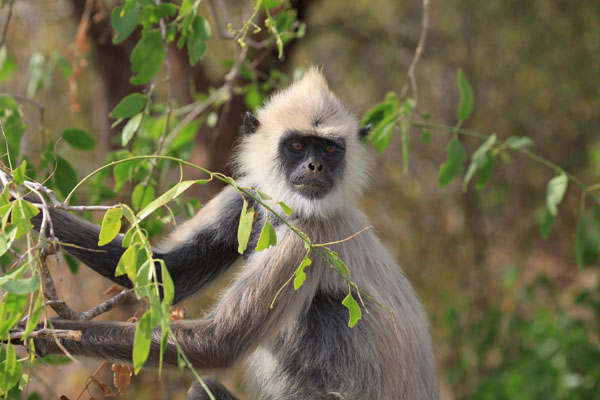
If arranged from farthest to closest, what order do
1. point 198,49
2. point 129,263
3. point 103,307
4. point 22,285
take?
1. point 198,49
2. point 103,307
3. point 129,263
4. point 22,285

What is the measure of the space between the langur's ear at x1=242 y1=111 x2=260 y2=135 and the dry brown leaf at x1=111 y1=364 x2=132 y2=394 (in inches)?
58.7

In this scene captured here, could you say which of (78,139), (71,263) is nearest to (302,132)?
(78,139)

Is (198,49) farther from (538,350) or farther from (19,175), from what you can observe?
(538,350)

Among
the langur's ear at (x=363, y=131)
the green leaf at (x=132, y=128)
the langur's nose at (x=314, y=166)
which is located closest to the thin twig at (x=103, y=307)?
the green leaf at (x=132, y=128)

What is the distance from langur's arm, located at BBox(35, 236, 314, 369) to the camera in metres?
2.74

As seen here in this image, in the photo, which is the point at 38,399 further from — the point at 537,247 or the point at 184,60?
the point at 537,247

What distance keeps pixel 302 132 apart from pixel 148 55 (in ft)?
2.68

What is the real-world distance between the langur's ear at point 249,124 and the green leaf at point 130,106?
0.54 m

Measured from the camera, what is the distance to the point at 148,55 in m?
3.17

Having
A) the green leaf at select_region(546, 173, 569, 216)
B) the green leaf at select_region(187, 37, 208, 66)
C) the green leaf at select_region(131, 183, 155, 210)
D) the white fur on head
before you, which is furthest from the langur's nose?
the green leaf at select_region(546, 173, 569, 216)

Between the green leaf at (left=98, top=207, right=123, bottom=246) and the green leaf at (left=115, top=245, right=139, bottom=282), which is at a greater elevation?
the green leaf at (left=98, top=207, right=123, bottom=246)

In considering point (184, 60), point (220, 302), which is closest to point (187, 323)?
point (220, 302)

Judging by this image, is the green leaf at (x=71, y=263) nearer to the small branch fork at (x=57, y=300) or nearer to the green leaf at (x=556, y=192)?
the small branch fork at (x=57, y=300)

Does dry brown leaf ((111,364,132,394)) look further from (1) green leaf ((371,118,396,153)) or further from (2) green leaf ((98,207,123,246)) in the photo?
(1) green leaf ((371,118,396,153))
